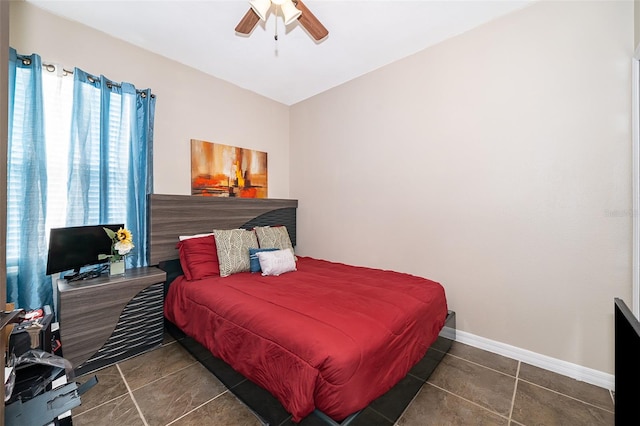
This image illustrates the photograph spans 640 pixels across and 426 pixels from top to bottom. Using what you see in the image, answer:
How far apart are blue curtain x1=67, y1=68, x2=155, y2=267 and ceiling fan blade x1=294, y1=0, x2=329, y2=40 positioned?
1736 millimetres

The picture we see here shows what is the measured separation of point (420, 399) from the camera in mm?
1783

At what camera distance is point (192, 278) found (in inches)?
98.4

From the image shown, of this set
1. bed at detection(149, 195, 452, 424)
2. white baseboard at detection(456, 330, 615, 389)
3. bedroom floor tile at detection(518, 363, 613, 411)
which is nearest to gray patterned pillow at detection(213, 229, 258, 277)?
bed at detection(149, 195, 452, 424)

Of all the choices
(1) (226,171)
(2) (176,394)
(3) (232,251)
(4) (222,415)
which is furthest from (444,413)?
(1) (226,171)

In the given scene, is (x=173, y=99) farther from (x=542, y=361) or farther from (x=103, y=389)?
(x=542, y=361)

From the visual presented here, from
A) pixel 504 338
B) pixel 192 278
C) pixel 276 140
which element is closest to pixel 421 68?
pixel 276 140

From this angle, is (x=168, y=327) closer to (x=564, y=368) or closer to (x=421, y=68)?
(x=564, y=368)

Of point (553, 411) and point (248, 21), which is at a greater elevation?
point (248, 21)

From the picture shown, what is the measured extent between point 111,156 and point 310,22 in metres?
2.15

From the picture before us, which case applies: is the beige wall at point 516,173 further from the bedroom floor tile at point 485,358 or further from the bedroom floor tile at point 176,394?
the bedroom floor tile at point 176,394

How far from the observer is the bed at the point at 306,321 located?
129cm

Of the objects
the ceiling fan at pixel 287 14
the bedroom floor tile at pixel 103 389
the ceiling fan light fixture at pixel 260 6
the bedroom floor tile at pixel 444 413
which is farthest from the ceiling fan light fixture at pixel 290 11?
the bedroom floor tile at pixel 103 389

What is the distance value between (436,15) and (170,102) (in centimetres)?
275

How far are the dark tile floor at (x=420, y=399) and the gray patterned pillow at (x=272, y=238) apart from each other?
52.3 inches
